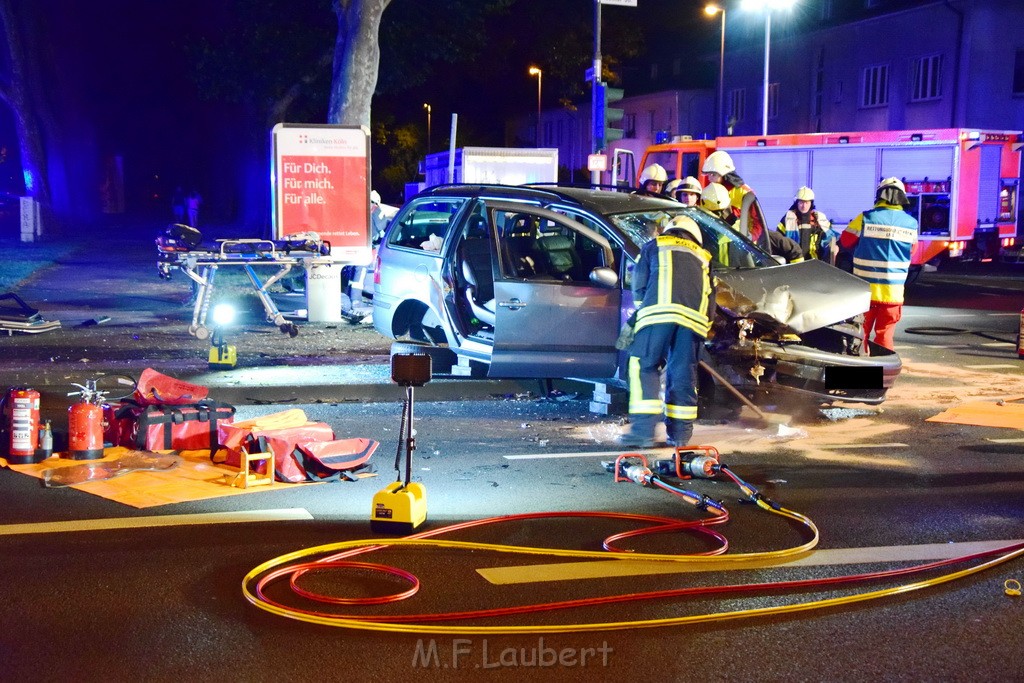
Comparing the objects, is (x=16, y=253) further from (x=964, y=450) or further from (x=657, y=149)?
(x=964, y=450)

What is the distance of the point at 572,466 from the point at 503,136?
57.1m

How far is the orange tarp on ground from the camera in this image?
8773mm

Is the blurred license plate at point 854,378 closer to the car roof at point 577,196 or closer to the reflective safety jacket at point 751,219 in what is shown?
the car roof at point 577,196

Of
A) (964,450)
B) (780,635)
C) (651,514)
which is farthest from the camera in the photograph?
(964,450)

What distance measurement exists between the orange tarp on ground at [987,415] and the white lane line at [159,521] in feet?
17.1

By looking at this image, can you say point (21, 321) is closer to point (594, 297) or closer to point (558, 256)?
point (558, 256)

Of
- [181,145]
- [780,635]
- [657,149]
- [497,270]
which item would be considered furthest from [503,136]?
[780,635]

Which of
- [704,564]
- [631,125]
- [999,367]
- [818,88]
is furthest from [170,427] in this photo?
[631,125]

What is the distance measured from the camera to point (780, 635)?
4457 millimetres

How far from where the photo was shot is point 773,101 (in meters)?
46.4

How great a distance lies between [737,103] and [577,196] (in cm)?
4218

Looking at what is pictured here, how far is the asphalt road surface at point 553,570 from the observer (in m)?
4.20

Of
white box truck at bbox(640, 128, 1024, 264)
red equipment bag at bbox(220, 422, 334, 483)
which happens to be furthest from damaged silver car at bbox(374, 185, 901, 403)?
white box truck at bbox(640, 128, 1024, 264)

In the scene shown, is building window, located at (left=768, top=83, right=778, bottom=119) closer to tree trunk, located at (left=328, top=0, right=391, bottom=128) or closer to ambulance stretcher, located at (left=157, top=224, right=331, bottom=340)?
tree trunk, located at (left=328, top=0, right=391, bottom=128)
